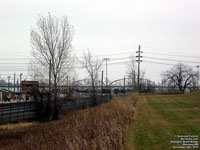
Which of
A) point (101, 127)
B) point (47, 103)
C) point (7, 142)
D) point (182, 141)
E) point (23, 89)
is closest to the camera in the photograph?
point (182, 141)

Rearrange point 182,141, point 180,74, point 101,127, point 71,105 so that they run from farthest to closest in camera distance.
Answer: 1. point 180,74
2. point 71,105
3. point 101,127
4. point 182,141

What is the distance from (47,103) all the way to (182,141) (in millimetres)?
20751

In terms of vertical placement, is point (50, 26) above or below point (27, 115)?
above

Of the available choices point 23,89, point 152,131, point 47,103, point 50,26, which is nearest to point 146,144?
point 152,131

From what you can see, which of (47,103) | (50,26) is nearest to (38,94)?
(47,103)

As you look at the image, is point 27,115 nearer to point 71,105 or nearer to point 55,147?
point 71,105

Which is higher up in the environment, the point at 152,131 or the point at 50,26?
the point at 50,26

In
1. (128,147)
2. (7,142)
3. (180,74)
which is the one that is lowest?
(7,142)

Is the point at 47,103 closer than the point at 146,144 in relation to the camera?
No

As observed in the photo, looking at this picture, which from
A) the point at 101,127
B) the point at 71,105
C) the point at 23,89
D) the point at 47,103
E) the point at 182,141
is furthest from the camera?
the point at 23,89

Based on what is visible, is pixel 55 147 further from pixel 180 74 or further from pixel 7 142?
pixel 180 74

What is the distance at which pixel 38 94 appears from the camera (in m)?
27.7

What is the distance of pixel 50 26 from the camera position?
27641 mm

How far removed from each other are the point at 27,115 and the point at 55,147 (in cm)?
1793
